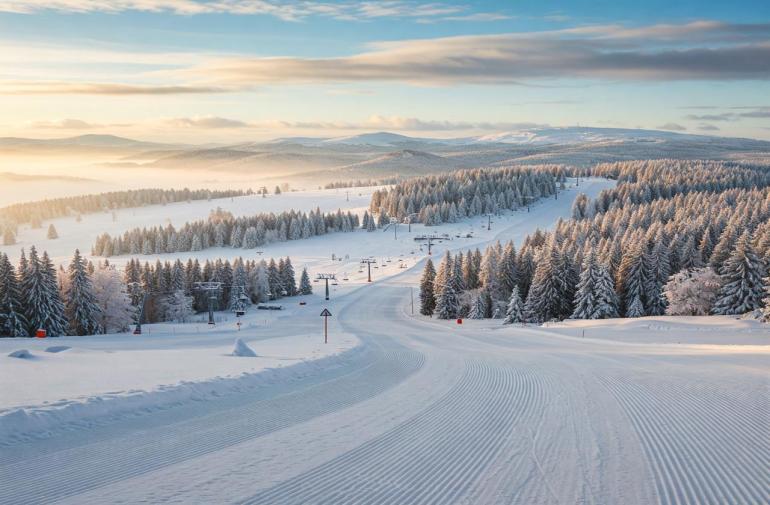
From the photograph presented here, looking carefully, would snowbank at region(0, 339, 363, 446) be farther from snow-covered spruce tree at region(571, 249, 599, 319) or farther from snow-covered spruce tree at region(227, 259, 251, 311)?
snow-covered spruce tree at region(227, 259, 251, 311)

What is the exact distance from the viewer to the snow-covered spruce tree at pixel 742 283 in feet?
166

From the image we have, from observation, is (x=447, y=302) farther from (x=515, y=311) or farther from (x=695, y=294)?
(x=695, y=294)

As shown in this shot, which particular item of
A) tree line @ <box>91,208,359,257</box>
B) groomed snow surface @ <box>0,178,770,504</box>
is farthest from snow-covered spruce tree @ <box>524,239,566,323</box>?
tree line @ <box>91,208,359,257</box>

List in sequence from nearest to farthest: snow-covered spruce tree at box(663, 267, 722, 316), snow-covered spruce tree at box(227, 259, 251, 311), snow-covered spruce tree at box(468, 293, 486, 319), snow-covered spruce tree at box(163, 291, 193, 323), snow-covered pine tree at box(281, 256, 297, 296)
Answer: snow-covered spruce tree at box(663, 267, 722, 316) < snow-covered spruce tree at box(468, 293, 486, 319) < snow-covered spruce tree at box(163, 291, 193, 323) < snow-covered spruce tree at box(227, 259, 251, 311) < snow-covered pine tree at box(281, 256, 297, 296)

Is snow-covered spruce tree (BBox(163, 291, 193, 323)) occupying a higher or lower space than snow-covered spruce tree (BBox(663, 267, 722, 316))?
lower

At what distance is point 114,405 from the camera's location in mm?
13562

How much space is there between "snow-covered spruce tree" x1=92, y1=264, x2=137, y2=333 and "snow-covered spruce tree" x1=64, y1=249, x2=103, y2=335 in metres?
6.53

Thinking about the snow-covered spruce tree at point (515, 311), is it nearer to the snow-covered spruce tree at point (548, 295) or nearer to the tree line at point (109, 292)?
the snow-covered spruce tree at point (548, 295)

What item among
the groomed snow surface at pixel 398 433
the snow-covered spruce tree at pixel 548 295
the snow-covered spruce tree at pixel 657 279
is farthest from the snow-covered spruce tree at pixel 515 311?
the groomed snow surface at pixel 398 433

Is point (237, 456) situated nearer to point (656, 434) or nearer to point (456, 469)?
point (456, 469)

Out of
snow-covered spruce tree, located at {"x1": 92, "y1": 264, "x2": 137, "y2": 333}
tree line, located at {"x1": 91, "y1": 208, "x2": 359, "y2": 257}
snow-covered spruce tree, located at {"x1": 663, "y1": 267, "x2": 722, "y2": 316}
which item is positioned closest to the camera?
snow-covered spruce tree, located at {"x1": 663, "y1": 267, "x2": 722, "y2": 316}

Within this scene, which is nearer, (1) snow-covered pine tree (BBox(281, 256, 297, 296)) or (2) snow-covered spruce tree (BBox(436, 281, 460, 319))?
(2) snow-covered spruce tree (BBox(436, 281, 460, 319))

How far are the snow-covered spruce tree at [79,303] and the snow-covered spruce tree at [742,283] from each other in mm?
55461

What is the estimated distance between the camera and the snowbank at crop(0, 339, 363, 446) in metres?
11.6
